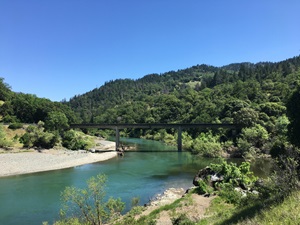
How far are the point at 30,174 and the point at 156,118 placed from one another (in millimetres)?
109622

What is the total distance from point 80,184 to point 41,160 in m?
20.7

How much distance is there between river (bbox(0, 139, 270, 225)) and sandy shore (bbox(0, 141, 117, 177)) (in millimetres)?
3299

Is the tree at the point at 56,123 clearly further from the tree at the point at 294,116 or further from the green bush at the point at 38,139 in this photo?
the tree at the point at 294,116

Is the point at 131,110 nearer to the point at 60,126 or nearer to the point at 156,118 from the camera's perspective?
the point at 156,118

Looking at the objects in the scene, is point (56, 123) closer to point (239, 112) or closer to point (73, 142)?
point (73, 142)

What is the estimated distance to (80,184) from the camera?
40812mm

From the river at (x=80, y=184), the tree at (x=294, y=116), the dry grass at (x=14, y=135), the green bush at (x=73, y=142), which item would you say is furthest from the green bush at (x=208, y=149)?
the tree at (x=294, y=116)

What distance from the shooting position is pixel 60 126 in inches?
3376

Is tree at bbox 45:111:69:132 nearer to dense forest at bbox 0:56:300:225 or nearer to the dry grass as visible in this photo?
dense forest at bbox 0:56:300:225

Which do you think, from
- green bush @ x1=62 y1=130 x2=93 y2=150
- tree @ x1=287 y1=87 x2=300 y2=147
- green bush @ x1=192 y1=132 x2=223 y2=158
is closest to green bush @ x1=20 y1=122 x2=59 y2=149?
green bush @ x1=62 y1=130 x2=93 y2=150

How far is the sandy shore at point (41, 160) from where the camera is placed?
49.2 metres

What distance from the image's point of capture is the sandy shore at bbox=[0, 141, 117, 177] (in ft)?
161

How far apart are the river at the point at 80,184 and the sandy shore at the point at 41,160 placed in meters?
3.30

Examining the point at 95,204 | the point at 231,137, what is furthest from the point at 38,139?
the point at 95,204
